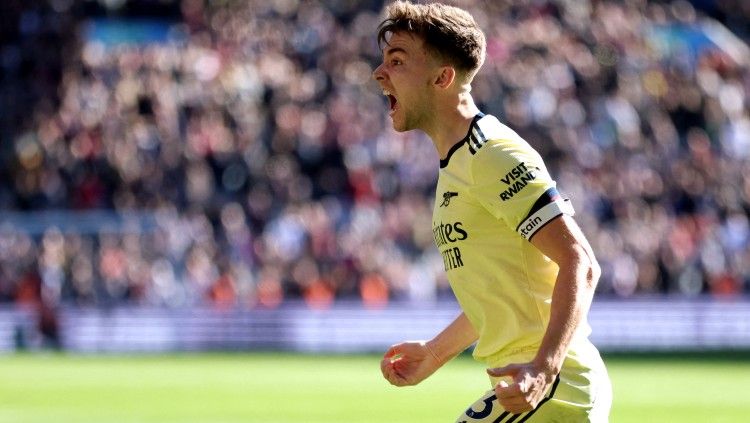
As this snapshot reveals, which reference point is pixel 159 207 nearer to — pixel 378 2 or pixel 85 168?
pixel 85 168

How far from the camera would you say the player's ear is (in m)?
5.75

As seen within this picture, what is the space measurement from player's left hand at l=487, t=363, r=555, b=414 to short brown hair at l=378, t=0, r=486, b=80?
1249 millimetres

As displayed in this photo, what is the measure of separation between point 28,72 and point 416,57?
28.7 meters

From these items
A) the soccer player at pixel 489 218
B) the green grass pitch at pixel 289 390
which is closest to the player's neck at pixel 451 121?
the soccer player at pixel 489 218

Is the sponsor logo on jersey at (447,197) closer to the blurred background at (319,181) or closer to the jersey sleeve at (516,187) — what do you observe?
the jersey sleeve at (516,187)

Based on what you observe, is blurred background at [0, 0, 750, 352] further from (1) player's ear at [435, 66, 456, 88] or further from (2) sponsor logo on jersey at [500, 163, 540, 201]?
(2) sponsor logo on jersey at [500, 163, 540, 201]

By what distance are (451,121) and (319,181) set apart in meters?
23.4

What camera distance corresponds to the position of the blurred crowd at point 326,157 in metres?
27.8

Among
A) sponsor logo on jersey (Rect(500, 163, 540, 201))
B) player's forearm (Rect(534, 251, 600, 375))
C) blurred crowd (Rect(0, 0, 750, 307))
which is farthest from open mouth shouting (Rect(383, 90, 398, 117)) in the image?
blurred crowd (Rect(0, 0, 750, 307))

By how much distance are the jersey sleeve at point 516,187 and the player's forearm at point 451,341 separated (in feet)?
3.00

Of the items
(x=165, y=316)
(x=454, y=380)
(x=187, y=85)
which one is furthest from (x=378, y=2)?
(x=454, y=380)

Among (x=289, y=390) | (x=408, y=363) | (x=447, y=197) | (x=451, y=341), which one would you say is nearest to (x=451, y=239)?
(x=447, y=197)

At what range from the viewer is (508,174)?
→ 550 cm

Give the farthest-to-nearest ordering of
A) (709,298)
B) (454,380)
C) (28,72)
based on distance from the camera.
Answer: (28,72), (709,298), (454,380)
